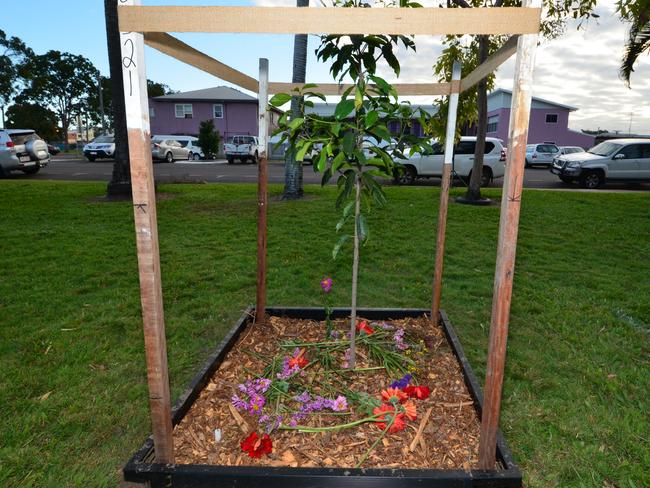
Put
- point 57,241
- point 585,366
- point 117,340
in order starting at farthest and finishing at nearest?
point 57,241 < point 117,340 < point 585,366

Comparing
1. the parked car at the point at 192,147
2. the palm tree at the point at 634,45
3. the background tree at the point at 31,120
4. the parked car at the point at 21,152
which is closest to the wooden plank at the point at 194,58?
the palm tree at the point at 634,45

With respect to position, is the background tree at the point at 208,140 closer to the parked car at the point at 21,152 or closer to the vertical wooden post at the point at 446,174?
the parked car at the point at 21,152

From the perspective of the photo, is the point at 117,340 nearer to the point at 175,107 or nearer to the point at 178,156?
the point at 178,156

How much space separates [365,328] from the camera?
352cm

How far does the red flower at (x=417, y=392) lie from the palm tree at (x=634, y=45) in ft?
35.3

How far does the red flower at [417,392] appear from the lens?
2654mm

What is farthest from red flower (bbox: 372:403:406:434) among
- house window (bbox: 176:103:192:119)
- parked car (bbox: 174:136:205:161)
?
house window (bbox: 176:103:192:119)

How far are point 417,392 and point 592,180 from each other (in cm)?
1517

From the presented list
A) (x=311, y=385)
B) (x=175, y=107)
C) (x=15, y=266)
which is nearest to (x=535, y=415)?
(x=311, y=385)

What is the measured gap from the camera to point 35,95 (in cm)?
5956

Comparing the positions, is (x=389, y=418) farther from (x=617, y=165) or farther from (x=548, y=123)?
(x=548, y=123)

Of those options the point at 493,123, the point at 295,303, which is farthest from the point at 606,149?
the point at 493,123

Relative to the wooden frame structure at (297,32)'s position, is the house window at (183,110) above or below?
above

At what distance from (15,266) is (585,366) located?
6.22 m
